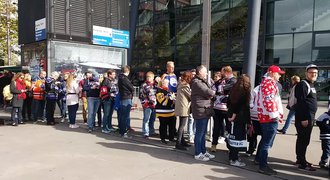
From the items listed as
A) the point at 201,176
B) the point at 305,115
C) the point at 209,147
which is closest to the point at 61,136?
the point at 209,147

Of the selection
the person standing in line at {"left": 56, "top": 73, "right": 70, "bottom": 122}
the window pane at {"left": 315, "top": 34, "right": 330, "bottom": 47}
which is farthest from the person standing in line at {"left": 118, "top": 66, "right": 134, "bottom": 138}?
the window pane at {"left": 315, "top": 34, "right": 330, "bottom": 47}

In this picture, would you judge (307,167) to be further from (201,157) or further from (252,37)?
(252,37)

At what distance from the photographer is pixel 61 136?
756cm

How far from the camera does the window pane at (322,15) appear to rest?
15.4m

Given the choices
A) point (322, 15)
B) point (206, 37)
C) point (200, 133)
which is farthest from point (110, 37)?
point (322, 15)

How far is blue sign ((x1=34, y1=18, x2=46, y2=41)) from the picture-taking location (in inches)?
447

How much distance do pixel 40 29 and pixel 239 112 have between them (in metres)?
9.02

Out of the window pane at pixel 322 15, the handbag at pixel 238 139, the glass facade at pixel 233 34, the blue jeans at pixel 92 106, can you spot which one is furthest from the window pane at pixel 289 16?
the handbag at pixel 238 139

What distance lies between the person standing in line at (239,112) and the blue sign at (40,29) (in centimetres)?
847

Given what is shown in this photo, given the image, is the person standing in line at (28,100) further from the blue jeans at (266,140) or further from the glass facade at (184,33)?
the glass facade at (184,33)

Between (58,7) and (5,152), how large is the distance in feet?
23.2

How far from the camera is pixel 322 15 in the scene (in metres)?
15.6

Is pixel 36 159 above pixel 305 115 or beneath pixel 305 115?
beneath

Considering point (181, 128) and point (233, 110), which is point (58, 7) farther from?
point (233, 110)
